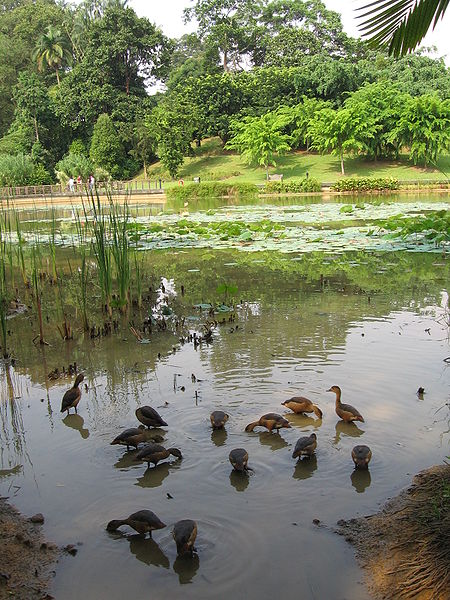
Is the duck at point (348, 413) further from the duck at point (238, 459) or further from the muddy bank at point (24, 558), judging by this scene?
the muddy bank at point (24, 558)

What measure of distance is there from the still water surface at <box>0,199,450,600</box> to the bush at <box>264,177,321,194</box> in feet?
78.8

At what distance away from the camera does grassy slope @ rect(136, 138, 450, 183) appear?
1410 inches

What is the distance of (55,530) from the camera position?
3.22 m

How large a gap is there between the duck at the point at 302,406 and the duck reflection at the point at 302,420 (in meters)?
0.05

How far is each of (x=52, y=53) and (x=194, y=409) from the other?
52.9 m

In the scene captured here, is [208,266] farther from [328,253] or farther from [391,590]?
[391,590]

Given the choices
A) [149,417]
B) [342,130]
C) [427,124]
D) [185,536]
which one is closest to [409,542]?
A: [185,536]

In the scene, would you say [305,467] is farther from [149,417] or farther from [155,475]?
[149,417]

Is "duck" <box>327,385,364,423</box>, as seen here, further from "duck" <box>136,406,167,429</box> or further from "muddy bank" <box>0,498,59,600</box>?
"muddy bank" <box>0,498,59,600</box>

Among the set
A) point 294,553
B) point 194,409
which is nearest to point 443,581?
point 294,553

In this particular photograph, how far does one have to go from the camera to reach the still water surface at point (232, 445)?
9.50ft

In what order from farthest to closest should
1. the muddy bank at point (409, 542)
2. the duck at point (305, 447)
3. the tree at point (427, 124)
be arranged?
1. the tree at point (427, 124)
2. the duck at point (305, 447)
3. the muddy bank at point (409, 542)

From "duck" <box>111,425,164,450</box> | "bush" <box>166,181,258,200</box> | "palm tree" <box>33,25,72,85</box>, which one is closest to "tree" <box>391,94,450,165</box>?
"bush" <box>166,181,258,200</box>

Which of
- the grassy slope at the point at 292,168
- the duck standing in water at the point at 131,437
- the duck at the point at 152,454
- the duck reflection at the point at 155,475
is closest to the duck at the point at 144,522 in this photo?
the duck reflection at the point at 155,475
